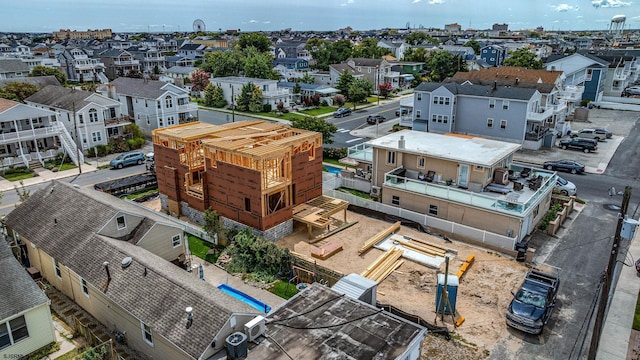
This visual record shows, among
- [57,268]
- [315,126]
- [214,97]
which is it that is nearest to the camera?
[57,268]

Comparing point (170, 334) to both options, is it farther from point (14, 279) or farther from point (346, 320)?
point (14, 279)

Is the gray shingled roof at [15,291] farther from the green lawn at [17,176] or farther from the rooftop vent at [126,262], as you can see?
the green lawn at [17,176]

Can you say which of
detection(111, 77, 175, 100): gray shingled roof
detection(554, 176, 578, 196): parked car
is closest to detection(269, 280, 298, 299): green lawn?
detection(554, 176, 578, 196): parked car

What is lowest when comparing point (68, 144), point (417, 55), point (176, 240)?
point (176, 240)

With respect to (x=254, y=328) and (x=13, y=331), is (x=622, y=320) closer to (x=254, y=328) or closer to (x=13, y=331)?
(x=254, y=328)

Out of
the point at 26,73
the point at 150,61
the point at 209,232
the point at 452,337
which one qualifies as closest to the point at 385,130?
the point at 209,232

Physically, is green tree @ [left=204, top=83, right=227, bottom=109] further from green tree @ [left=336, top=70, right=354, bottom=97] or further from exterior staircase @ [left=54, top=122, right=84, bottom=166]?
exterior staircase @ [left=54, top=122, right=84, bottom=166]

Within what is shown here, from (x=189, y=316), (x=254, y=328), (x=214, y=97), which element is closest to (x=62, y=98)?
(x=214, y=97)
